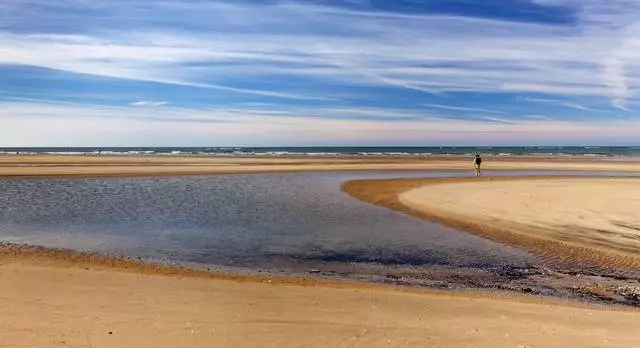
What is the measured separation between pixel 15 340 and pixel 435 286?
8106 millimetres

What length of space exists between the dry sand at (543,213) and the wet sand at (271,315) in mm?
6131

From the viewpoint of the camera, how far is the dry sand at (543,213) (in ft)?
53.9

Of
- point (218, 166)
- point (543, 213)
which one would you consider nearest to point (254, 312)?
point (543, 213)

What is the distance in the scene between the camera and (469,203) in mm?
26750

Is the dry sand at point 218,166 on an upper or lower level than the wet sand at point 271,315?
upper

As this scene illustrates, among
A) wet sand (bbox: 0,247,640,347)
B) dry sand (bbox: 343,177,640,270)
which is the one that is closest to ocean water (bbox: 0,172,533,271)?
dry sand (bbox: 343,177,640,270)

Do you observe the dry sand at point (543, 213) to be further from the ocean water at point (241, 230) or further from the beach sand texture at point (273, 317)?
the beach sand texture at point (273, 317)

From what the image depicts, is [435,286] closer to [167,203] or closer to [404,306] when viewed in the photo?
[404,306]

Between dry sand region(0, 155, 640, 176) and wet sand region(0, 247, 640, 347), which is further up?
dry sand region(0, 155, 640, 176)

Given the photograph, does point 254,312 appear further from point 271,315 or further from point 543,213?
point 543,213

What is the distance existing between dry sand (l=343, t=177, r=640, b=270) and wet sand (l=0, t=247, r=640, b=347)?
613 cm

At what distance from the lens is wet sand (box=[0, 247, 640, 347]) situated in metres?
7.93

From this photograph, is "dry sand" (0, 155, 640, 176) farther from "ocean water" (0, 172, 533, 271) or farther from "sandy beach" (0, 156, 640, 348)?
"sandy beach" (0, 156, 640, 348)

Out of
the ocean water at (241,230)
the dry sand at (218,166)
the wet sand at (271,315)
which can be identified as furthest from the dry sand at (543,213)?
the dry sand at (218,166)
